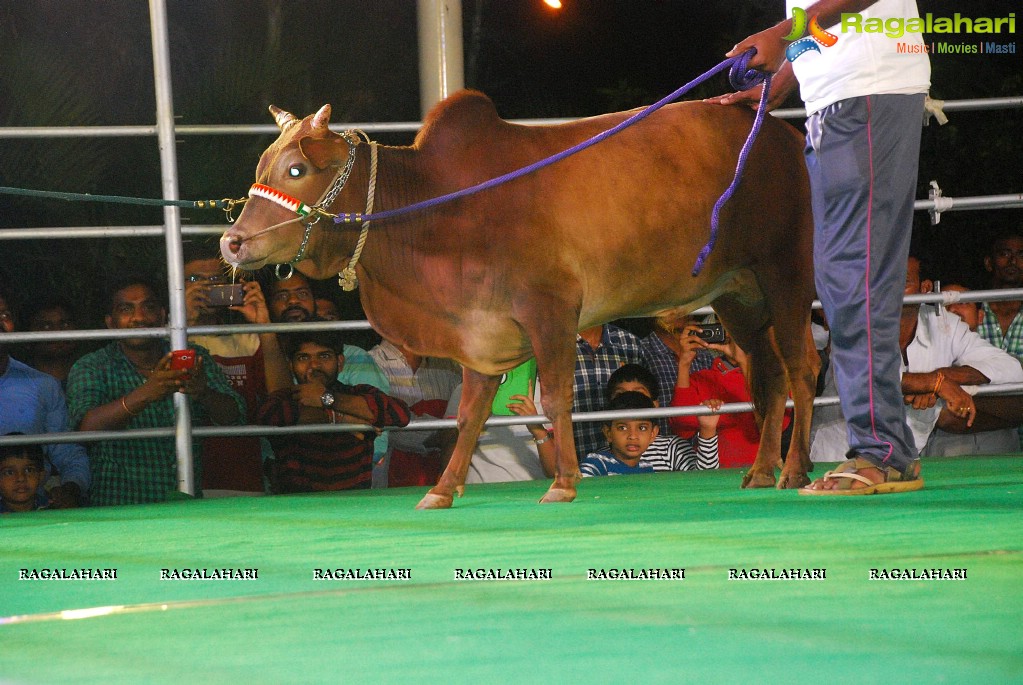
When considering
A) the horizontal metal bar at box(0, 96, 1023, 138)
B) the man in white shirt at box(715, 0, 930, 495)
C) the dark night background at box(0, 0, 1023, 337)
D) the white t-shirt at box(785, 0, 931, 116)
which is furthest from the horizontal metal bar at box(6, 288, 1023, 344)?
the dark night background at box(0, 0, 1023, 337)

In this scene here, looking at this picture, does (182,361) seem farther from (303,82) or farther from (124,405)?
(303,82)

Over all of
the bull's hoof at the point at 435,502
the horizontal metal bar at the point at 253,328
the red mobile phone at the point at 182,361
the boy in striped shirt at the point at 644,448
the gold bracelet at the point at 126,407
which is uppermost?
the horizontal metal bar at the point at 253,328

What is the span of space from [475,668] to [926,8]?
8599 millimetres

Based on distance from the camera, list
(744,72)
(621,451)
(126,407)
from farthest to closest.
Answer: (621,451) → (126,407) → (744,72)

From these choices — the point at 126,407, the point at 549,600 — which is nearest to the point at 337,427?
the point at 126,407

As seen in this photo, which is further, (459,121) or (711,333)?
(711,333)

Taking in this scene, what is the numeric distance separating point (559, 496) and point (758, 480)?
0.71m

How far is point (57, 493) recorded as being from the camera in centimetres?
557

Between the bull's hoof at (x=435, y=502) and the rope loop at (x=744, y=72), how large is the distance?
1504mm

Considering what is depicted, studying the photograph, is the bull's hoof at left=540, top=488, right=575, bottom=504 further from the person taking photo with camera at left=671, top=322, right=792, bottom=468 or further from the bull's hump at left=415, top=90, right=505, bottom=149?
the person taking photo with camera at left=671, top=322, right=792, bottom=468

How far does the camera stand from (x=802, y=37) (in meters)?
3.74

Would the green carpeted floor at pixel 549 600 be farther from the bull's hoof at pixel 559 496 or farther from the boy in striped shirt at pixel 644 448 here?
the boy in striped shirt at pixel 644 448

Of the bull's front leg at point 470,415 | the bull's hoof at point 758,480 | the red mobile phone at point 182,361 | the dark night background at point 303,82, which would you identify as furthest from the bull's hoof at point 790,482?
the dark night background at point 303,82

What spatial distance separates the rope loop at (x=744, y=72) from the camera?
381cm
